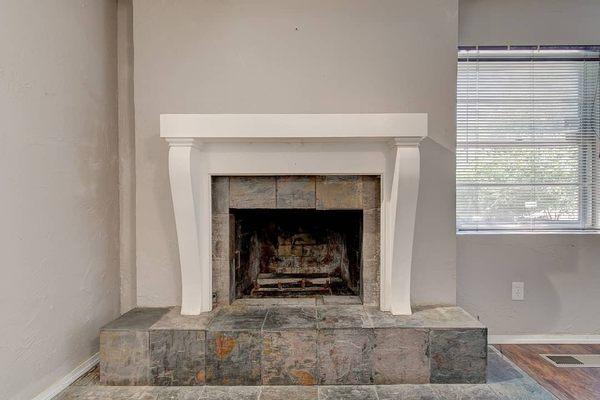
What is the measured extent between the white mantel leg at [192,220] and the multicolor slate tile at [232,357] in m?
0.28

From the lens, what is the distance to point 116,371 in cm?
172

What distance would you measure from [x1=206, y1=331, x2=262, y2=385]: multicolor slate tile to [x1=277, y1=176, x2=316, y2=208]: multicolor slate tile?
27.8 inches

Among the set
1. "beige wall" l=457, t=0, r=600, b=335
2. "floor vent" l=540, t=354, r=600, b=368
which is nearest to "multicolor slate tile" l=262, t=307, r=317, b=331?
"beige wall" l=457, t=0, r=600, b=335

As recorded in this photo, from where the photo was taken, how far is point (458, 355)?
67.9 inches

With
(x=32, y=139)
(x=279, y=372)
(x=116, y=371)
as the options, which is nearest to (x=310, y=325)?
(x=279, y=372)

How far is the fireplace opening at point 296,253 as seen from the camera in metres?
2.24

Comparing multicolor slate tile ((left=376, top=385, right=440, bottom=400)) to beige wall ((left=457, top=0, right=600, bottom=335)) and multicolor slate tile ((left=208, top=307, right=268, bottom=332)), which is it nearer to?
multicolor slate tile ((left=208, top=307, right=268, bottom=332))

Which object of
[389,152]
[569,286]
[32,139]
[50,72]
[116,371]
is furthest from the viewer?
[569,286]

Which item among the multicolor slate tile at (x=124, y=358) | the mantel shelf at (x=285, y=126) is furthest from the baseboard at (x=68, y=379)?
the mantel shelf at (x=285, y=126)

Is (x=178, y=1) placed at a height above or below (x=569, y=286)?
above

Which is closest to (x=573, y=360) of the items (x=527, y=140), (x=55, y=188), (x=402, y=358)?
(x=402, y=358)

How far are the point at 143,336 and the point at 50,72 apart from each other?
4.12 feet

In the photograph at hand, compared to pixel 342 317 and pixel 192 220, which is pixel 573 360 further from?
pixel 192 220

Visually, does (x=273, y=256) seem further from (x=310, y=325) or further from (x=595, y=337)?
(x=595, y=337)
